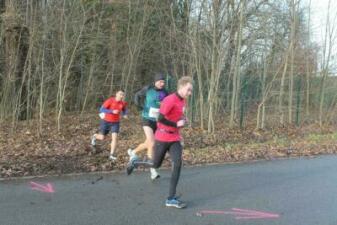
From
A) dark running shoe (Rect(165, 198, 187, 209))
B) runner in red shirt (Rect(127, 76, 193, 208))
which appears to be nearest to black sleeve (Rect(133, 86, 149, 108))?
runner in red shirt (Rect(127, 76, 193, 208))

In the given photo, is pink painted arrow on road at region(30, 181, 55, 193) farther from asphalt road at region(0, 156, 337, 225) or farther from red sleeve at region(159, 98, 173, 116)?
red sleeve at region(159, 98, 173, 116)

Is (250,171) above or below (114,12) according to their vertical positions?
below

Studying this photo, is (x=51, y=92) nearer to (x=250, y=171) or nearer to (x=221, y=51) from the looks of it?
(x=221, y=51)

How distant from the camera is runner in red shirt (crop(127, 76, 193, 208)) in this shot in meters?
6.71

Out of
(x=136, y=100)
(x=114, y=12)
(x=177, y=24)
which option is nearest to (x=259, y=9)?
(x=177, y=24)

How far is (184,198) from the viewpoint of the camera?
7.30 metres

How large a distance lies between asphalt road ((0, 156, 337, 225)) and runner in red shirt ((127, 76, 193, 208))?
33cm

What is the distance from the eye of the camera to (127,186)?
809 cm

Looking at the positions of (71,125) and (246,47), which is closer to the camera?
(71,125)

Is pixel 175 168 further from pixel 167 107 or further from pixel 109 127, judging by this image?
pixel 109 127

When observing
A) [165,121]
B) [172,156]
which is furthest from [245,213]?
[165,121]

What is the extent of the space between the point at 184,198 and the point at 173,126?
1.17m

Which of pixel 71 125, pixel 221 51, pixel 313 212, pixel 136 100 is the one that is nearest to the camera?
pixel 313 212

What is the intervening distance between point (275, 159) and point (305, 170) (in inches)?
60.8
